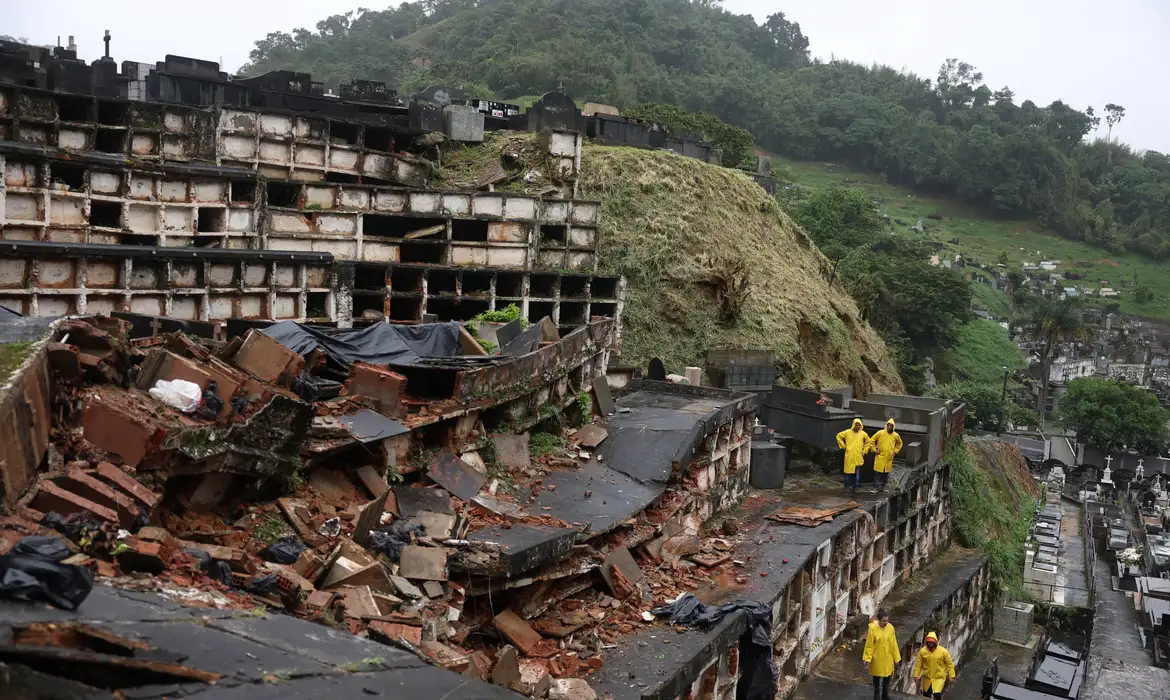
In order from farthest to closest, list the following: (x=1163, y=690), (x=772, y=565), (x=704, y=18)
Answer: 1. (x=704, y=18)
2. (x=1163, y=690)
3. (x=772, y=565)

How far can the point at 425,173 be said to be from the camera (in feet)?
115

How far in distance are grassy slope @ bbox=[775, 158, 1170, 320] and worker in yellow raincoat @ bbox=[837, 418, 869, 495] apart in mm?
72806

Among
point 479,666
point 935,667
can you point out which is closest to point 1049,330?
point 935,667

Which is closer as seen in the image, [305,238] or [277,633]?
[277,633]

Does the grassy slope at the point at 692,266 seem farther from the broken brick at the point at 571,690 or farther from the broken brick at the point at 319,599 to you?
the broken brick at the point at 319,599

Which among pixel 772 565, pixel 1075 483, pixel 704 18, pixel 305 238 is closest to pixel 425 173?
pixel 305 238

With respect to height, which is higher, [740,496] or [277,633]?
[277,633]

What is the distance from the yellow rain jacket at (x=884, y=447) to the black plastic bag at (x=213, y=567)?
53.1 ft

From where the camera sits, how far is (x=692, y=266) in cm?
3744

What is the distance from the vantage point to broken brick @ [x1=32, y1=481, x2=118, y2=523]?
938 cm

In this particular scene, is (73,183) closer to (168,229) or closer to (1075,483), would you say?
(168,229)

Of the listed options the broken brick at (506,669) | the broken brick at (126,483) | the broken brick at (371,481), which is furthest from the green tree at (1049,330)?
the broken brick at (126,483)

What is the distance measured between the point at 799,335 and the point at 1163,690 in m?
16.3

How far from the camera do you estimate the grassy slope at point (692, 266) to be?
36.2 m
